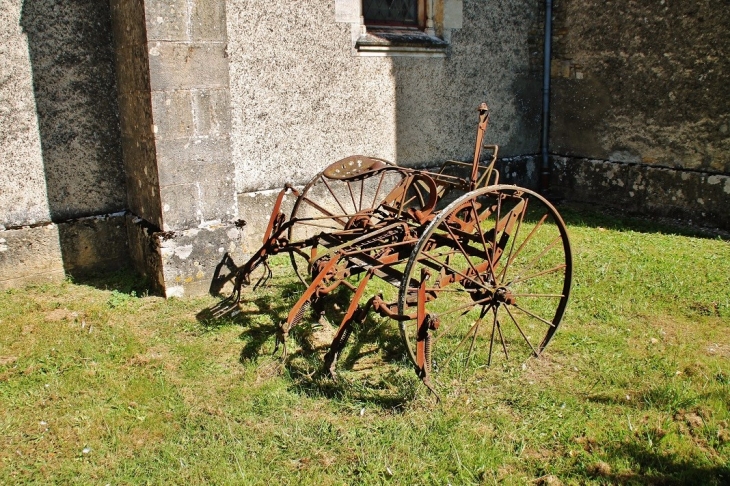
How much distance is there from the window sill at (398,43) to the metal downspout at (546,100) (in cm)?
160

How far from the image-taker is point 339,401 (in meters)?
3.73

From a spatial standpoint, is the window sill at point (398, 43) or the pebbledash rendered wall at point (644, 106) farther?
the pebbledash rendered wall at point (644, 106)

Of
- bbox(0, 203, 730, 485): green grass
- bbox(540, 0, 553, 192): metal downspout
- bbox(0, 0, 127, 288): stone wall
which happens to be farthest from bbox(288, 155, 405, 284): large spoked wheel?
bbox(540, 0, 553, 192): metal downspout

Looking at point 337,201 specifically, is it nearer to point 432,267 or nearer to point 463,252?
point 432,267

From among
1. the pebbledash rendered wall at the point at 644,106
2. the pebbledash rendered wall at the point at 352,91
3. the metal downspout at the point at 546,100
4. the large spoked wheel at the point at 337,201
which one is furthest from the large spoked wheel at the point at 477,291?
the metal downspout at the point at 546,100

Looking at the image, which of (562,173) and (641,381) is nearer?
(641,381)

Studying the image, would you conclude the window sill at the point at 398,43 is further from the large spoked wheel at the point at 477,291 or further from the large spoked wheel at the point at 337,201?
the large spoked wheel at the point at 477,291

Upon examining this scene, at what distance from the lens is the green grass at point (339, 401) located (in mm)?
3193

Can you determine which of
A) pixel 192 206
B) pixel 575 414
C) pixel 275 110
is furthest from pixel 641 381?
pixel 275 110

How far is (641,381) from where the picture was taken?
3939mm

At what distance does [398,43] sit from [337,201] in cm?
287

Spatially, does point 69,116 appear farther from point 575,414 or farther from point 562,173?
point 562,173

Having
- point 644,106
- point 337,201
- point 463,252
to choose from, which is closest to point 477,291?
point 463,252

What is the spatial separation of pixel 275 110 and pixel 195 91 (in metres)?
1.23
